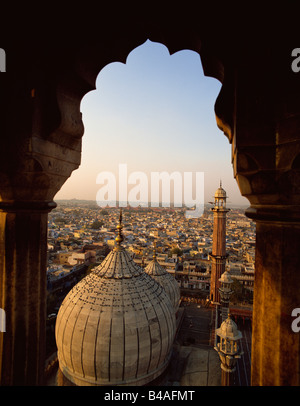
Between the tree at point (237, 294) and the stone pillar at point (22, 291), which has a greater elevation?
the stone pillar at point (22, 291)

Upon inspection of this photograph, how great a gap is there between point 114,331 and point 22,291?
3.96 meters

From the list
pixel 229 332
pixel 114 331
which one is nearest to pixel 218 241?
pixel 229 332

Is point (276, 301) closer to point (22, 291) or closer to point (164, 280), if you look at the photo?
point (22, 291)

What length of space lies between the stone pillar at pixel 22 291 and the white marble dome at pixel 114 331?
3720 mm

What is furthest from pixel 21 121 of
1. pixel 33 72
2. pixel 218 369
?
pixel 218 369

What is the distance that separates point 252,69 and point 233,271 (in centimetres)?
2390

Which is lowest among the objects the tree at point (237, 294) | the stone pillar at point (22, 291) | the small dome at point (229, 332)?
the tree at point (237, 294)

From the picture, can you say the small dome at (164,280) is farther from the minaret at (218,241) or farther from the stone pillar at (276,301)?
the stone pillar at (276,301)

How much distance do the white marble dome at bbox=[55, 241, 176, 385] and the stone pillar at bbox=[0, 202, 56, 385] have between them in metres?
3.72

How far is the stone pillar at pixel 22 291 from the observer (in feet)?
5.68

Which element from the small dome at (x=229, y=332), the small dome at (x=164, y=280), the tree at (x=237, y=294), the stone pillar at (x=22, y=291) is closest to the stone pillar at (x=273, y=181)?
the stone pillar at (x=22, y=291)

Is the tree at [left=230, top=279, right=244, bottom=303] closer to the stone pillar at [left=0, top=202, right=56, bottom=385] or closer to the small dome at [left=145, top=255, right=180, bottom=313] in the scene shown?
the small dome at [left=145, top=255, right=180, bottom=313]

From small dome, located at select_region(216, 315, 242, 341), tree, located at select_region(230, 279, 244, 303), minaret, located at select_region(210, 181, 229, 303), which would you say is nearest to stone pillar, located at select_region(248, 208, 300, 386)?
small dome, located at select_region(216, 315, 242, 341)

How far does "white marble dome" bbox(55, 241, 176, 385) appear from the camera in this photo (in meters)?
5.23
